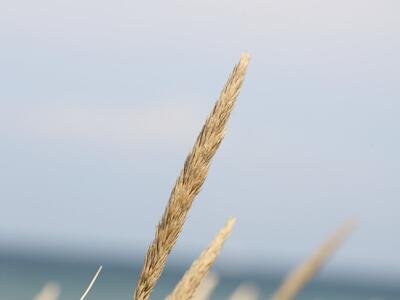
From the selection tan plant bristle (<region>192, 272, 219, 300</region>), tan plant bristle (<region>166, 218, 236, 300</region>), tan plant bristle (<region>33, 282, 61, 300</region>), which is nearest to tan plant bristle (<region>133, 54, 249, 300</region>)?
tan plant bristle (<region>166, 218, 236, 300</region>)

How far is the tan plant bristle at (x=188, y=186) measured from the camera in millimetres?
1938

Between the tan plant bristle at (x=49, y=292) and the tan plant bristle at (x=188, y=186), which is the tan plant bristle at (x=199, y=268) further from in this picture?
the tan plant bristle at (x=49, y=292)

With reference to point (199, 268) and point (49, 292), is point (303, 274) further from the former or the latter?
point (49, 292)

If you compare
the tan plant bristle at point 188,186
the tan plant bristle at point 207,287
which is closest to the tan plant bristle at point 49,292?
the tan plant bristle at point 207,287

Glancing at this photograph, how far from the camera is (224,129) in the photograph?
194cm

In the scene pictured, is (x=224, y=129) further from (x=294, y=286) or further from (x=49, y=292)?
(x=49, y=292)

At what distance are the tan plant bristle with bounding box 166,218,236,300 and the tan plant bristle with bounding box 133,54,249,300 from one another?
0.07 metres

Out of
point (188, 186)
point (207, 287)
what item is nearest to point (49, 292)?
point (207, 287)

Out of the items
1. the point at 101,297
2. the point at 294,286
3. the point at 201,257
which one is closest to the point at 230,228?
the point at 201,257

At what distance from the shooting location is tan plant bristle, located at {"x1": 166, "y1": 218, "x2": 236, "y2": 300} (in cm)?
185

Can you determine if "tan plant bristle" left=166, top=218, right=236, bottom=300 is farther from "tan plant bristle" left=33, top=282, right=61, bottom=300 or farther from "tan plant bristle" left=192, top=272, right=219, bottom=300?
"tan plant bristle" left=33, top=282, right=61, bottom=300

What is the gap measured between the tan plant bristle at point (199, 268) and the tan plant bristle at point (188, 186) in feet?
0.21

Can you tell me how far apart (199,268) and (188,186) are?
16 cm

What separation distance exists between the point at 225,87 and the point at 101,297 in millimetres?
50216
